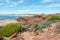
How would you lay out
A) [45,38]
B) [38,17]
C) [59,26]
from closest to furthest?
1. [45,38]
2. [59,26]
3. [38,17]

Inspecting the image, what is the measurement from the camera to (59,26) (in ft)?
53.0

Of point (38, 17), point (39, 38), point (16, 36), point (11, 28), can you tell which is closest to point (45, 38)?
point (39, 38)

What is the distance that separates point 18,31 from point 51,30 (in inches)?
100

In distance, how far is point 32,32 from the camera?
16.8m

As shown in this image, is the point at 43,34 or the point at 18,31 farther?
the point at 18,31

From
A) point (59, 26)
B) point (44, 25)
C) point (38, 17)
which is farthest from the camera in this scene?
point (38, 17)

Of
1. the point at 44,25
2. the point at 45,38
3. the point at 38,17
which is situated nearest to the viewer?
the point at 45,38

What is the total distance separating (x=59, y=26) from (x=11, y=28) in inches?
139

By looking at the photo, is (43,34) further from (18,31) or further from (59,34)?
(18,31)

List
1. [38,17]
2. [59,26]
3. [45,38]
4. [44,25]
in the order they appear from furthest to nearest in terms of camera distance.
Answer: [38,17] → [44,25] → [59,26] → [45,38]

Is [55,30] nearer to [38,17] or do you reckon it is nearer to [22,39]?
[22,39]

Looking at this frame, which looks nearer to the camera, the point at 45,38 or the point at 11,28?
the point at 45,38

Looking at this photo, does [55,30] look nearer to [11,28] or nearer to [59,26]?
[59,26]

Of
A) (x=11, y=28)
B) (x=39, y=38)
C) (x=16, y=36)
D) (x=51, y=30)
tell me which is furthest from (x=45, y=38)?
(x=11, y=28)
